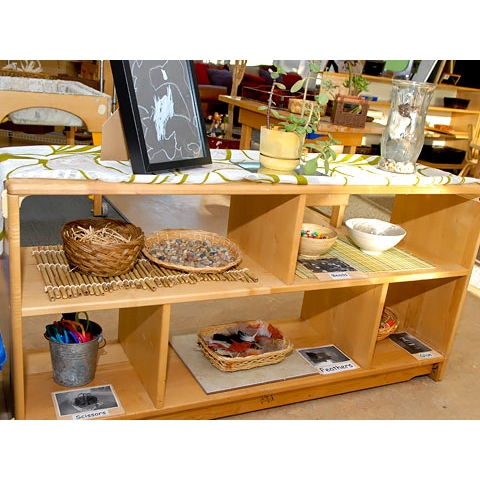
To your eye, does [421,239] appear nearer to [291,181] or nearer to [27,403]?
[291,181]

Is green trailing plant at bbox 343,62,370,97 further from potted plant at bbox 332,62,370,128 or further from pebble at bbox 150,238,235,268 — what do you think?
pebble at bbox 150,238,235,268

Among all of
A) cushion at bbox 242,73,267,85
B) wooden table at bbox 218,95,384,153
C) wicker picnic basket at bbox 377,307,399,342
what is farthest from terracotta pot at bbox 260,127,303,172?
cushion at bbox 242,73,267,85

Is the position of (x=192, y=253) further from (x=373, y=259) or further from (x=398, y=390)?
(x=398, y=390)

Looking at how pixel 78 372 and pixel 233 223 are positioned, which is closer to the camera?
pixel 78 372

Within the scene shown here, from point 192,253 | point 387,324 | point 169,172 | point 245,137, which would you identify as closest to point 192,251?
point 192,253

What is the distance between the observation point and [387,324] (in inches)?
100

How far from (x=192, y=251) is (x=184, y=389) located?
0.48 metres

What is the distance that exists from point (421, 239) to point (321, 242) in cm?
62

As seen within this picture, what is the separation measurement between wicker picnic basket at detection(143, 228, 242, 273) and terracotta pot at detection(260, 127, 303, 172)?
0.36 meters

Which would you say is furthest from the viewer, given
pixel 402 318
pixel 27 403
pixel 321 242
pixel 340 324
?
pixel 402 318

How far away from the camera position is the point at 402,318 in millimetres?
2781

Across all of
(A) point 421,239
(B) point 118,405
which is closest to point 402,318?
(A) point 421,239
